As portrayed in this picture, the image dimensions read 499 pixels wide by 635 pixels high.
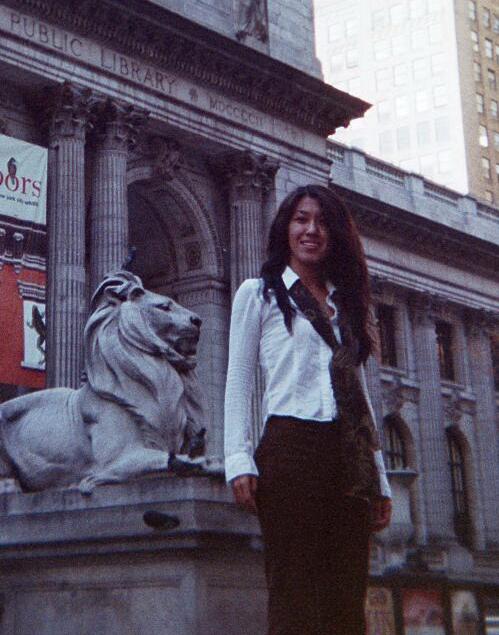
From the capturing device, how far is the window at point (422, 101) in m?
74.1

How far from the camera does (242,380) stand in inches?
180

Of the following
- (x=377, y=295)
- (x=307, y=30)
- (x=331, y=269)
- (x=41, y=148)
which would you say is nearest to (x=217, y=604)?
(x=331, y=269)

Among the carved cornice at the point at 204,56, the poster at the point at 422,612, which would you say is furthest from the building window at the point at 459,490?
the poster at the point at 422,612

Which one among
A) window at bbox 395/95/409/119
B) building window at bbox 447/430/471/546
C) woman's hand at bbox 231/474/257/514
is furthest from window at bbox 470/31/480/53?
woman's hand at bbox 231/474/257/514

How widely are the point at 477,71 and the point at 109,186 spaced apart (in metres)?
53.0

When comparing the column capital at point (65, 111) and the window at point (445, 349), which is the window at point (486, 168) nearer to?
the window at point (445, 349)

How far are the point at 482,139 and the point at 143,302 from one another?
6792 cm

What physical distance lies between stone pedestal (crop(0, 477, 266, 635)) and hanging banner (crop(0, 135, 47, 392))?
1605 centimetres

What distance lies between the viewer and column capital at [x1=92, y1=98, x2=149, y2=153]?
87.3 feet

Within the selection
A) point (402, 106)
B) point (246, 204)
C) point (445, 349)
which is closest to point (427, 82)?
point (402, 106)

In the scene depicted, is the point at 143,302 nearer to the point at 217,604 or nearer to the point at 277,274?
the point at 217,604

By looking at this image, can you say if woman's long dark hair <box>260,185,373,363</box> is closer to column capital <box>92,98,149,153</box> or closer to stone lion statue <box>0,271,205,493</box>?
stone lion statue <box>0,271,205,493</box>

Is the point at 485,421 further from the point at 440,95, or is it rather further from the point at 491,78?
the point at 491,78

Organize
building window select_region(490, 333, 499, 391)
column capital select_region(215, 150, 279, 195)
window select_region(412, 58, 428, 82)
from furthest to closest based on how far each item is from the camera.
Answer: window select_region(412, 58, 428, 82)
building window select_region(490, 333, 499, 391)
column capital select_region(215, 150, 279, 195)
